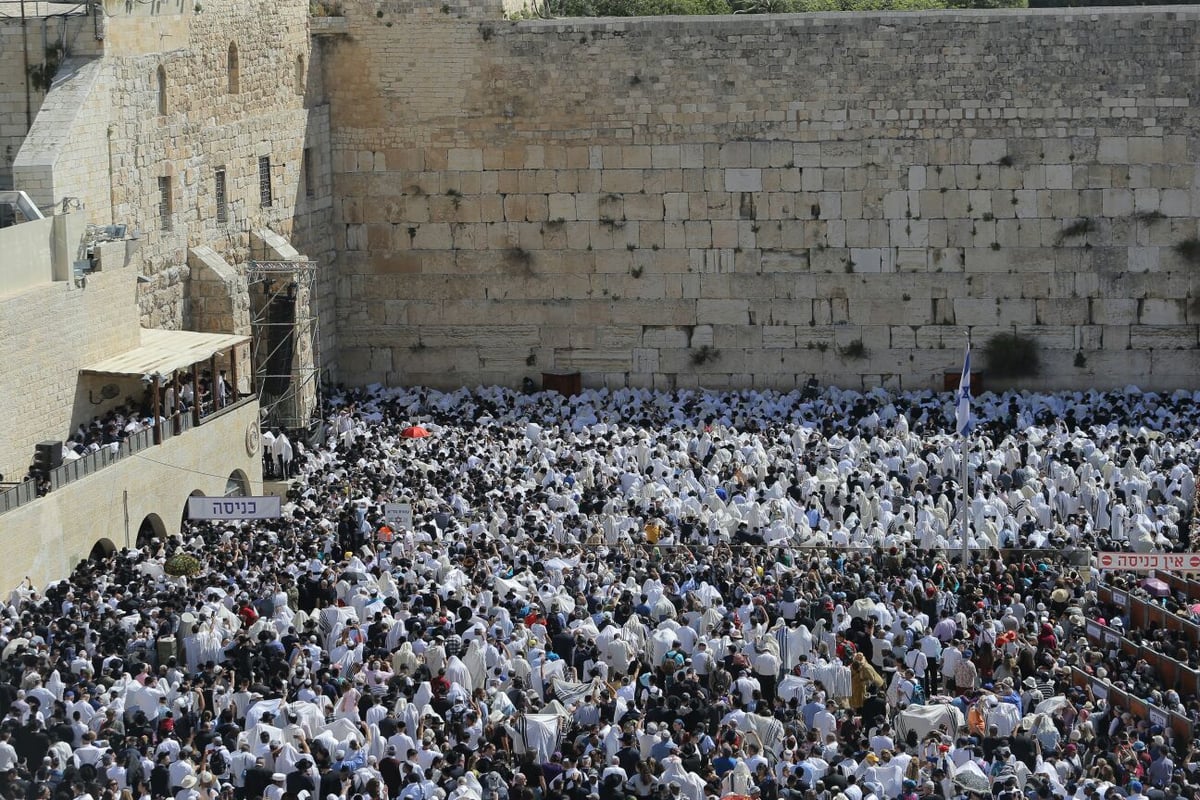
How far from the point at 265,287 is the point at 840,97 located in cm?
930

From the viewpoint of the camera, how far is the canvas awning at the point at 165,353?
26.8m

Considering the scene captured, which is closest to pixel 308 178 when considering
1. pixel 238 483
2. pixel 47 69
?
pixel 47 69

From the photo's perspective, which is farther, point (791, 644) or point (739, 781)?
point (791, 644)

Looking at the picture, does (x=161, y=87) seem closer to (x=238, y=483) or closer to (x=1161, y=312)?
(x=238, y=483)

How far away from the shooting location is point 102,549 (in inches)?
1008

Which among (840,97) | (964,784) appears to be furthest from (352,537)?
(840,97)

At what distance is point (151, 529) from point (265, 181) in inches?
322

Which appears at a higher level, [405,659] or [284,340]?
[284,340]

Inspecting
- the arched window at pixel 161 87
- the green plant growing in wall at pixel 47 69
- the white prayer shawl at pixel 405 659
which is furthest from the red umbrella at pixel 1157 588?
the green plant growing in wall at pixel 47 69

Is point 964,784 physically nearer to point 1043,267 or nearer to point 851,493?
point 851,493

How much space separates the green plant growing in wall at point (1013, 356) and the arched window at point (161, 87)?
13.2 metres

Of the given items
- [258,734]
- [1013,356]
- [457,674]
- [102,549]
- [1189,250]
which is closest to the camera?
[258,734]

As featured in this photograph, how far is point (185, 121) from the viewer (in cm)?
3067

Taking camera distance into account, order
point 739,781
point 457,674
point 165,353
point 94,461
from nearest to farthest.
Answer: point 739,781, point 457,674, point 94,461, point 165,353
